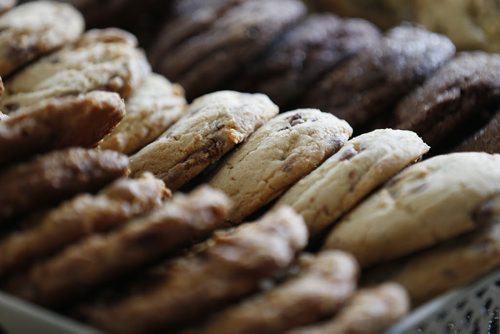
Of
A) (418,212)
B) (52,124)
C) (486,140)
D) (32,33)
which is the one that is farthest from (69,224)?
(486,140)

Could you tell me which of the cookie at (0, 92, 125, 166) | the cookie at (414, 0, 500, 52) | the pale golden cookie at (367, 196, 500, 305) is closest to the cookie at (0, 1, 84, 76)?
the cookie at (0, 92, 125, 166)

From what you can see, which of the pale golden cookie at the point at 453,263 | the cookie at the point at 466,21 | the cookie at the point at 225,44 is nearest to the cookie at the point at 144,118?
the cookie at the point at 225,44

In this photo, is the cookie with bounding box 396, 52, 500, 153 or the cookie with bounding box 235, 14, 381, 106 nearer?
the cookie with bounding box 396, 52, 500, 153

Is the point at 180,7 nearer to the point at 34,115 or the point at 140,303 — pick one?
the point at 34,115

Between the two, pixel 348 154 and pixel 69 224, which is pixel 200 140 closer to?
pixel 348 154

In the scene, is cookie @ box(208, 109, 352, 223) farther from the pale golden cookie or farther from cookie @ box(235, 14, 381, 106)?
cookie @ box(235, 14, 381, 106)

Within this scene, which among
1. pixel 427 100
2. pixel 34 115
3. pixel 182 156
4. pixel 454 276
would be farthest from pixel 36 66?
pixel 454 276

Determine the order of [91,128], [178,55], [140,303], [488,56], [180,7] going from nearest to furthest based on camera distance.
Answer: [140,303]
[91,128]
[488,56]
[178,55]
[180,7]
